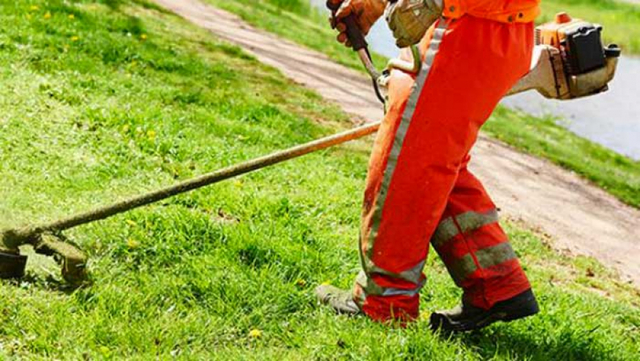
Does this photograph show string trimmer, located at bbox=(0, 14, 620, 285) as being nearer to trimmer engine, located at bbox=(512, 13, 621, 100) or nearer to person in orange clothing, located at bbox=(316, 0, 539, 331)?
trimmer engine, located at bbox=(512, 13, 621, 100)

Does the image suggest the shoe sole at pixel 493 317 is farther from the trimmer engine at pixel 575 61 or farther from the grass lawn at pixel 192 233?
the trimmer engine at pixel 575 61

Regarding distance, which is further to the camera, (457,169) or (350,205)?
(350,205)

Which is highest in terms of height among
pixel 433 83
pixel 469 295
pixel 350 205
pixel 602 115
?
pixel 433 83

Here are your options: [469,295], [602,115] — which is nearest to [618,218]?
[469,295]

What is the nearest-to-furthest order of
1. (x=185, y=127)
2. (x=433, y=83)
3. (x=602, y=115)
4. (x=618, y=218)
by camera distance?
(x=433, y=83)
(x=185, y=127)
(x=618, y=218)
(x=602, y=115)

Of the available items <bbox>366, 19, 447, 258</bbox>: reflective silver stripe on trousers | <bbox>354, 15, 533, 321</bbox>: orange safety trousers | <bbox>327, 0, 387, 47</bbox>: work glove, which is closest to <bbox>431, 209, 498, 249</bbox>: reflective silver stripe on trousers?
<bbox>354, 15, 533, 321</bbox>: orange safety trousers

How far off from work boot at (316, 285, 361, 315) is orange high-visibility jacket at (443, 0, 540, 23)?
3.95 feet

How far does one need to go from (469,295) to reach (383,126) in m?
0.77

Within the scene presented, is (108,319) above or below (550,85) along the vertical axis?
below

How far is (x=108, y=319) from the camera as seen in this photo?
323 centimetres

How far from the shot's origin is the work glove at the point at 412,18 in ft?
9.91

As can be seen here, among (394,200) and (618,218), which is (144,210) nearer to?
(394,200)

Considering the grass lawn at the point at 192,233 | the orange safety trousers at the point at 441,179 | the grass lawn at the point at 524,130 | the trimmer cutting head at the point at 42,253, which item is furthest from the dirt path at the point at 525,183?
the trimmer cutting head at the point at 42,253

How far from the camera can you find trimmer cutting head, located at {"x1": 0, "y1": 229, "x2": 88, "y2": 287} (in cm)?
336
